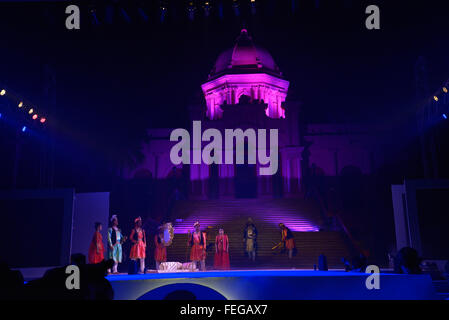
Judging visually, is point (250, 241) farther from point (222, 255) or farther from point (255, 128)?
point (255, 128)

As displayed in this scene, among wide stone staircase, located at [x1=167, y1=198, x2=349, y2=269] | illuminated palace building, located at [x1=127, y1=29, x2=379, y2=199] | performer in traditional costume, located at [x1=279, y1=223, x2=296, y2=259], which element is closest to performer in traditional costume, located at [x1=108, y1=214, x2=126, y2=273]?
wide stone staircase, located at [x1=167, y1=198, x2=349, y2=269]

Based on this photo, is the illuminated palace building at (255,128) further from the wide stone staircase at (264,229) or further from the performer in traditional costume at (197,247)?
the performer in traditional costume at (197,247)

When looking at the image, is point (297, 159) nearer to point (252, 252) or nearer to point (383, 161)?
point (383, 161)

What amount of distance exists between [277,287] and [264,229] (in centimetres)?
1312

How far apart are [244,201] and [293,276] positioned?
55.5 feet

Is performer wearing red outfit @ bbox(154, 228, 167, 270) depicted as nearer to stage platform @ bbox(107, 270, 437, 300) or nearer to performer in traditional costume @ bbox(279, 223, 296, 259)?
performer in traditional costume @ bbox(279, 223, 296, 259)

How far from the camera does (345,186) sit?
26578 millimetres

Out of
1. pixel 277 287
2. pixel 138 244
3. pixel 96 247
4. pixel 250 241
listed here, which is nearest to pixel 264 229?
pixel 250 241

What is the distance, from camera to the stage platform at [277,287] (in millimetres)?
4777

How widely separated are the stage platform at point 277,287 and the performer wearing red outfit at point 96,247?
6290 millimetres

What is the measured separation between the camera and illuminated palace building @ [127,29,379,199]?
2694 centimetres

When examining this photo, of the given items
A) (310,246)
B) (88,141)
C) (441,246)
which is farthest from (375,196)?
(88,141)

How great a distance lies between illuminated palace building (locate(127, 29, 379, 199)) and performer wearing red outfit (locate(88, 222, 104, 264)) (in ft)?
50.4

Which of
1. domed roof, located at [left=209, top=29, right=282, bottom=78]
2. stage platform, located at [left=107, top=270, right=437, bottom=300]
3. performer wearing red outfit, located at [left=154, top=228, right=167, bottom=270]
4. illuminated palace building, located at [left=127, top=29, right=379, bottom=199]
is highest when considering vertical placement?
domed roof, located at [left=209, top=29, right=282, bottom=78]
